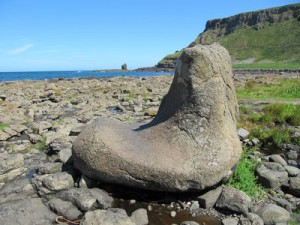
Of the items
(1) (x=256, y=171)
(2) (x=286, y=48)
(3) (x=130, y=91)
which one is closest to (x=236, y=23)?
(2) (x=286, y=48)

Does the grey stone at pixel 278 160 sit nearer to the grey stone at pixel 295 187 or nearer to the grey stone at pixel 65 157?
the grey stone at pixel 295 187

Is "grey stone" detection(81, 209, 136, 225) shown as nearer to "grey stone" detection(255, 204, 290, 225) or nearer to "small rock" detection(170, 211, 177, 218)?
"small rock" detection(170, 211, 177, 218)

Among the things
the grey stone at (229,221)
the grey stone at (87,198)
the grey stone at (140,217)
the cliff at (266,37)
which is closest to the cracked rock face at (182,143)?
the grey stone at (87,198)

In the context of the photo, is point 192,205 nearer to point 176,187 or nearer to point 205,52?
point 176,187

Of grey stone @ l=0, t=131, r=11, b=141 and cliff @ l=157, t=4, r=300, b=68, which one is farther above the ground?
cliff @ l=157, t=4, r=300, b=68

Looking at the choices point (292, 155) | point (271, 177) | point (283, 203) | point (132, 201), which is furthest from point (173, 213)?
point (292, 155)

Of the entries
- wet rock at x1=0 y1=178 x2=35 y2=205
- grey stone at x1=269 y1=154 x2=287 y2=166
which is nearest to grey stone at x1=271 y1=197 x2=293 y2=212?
grey stone at x1=269 y1=154 x2=287 y2=166

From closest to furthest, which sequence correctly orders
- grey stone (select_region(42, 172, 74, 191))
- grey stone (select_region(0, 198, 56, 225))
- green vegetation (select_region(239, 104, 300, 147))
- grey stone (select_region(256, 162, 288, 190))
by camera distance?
grey stone (select_region(0, 198, 56, 225))
grey stone (select_region(42, 172, 74, 191))
grey stone (select_region(256, 162, 288, 190))
green vegetation (select_region(239, 104, 300, 147))

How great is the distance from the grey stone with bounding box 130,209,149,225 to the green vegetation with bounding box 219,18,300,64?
129m

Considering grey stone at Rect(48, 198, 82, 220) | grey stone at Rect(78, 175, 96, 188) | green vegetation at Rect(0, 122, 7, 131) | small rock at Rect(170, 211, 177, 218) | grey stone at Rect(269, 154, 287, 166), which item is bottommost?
small rock at Rect(170, 211, 177, 218)

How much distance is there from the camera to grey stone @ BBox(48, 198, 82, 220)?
6.91 m

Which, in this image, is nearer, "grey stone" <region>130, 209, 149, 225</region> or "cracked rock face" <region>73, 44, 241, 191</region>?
"grey stone" <region>130, 209, 149, 225</region>

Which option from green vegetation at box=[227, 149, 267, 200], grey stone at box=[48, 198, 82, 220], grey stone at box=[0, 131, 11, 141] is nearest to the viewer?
grey stone at box=[48, 198, 82, 220]

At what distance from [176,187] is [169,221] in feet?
2.38
